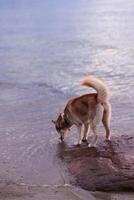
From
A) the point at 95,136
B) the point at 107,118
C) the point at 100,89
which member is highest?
the point at 100,89

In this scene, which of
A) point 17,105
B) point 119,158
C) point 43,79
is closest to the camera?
point 119,158

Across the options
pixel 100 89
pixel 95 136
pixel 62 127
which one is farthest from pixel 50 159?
pixel 100 89

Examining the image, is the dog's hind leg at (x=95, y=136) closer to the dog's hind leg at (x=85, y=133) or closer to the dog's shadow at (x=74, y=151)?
the dog's shadow at (x=74, y=151)

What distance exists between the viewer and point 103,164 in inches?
313

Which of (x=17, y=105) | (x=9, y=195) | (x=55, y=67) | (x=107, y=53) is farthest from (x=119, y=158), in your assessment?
(x=107, y=53)

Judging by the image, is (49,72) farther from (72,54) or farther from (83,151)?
Answer: (83,151)

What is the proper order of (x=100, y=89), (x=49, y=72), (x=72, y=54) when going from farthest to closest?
(x=72, y=54) < (x=49, y=72) < (x=100, y=89)

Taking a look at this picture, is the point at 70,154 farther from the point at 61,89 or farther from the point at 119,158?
the point at 61,89

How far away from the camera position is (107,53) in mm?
18656

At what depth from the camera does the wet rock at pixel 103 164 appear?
7.34m

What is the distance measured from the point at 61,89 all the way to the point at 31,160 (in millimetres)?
5387

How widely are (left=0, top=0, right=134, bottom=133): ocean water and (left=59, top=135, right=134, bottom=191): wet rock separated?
1.27 m

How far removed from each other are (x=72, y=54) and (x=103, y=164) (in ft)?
37.3

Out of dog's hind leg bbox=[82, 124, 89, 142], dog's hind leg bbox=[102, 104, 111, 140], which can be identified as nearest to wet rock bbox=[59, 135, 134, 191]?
dog's hind leg bbox=[102, 104, 111, 140]
